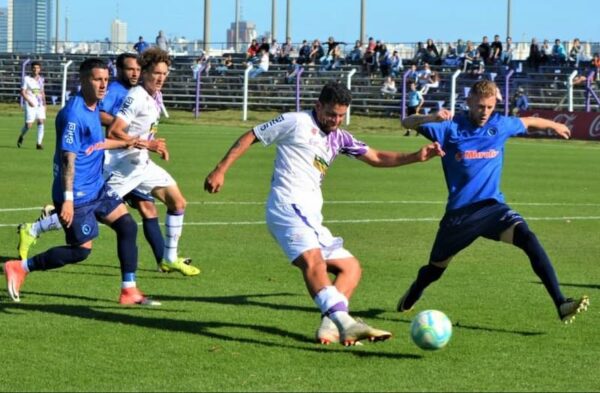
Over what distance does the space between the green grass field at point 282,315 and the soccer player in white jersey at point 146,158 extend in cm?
34

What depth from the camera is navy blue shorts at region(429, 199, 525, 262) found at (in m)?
9.32

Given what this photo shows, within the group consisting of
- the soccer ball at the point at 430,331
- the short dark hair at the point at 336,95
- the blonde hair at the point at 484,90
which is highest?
the blonde hair at the point at 484,90

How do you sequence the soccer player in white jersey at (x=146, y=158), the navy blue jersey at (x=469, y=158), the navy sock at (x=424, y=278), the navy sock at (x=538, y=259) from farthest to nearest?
the soccer player in white jersey at (x=146, y=158) → the navy sock at (x=424, y=278) → the navy blue jersey at (x=469, y=158) → the navy sock at (x=538, y=259)

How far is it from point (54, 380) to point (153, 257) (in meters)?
5.61

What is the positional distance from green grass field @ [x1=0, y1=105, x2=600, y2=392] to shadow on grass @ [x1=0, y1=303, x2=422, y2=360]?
2cm

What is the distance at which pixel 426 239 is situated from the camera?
14.7m

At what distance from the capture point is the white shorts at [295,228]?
27.6 ft

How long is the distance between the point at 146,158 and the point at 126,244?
79.1 inches

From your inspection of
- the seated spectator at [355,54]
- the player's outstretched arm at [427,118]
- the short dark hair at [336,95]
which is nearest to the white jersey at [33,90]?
the player's outstretched arm at [427,118]

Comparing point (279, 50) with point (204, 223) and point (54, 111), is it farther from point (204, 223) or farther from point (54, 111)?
point (204, 223)

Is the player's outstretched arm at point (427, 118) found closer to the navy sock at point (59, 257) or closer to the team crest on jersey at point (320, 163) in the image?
the team crest on jersey at point (320, 163)

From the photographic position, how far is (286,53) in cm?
5766

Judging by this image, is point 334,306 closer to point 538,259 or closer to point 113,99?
point 538,259

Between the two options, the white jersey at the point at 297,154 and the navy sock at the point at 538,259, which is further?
the navy sock at the point at 538,259
